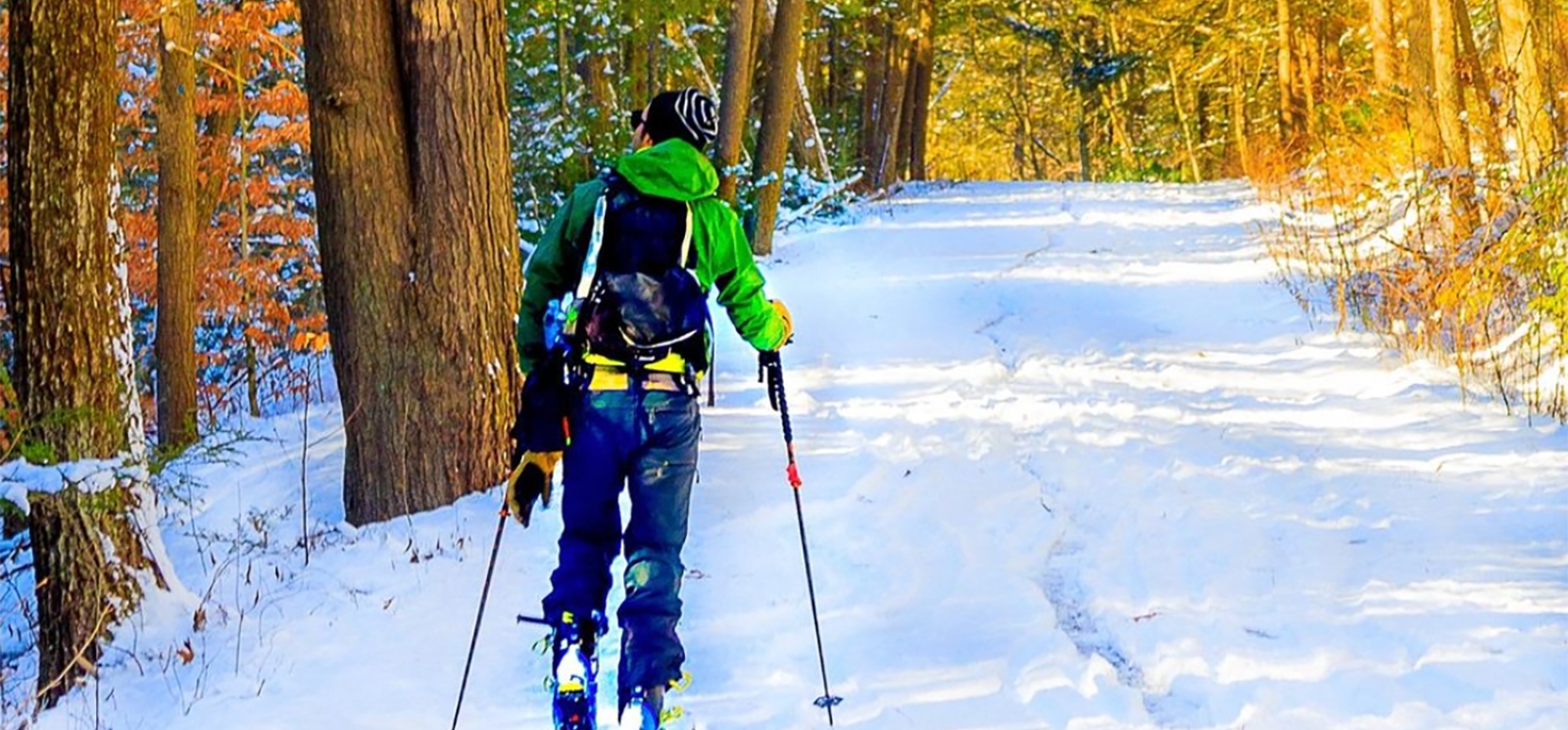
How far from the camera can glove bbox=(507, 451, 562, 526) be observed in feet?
15.1

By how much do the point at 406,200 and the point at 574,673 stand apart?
331 centimetres

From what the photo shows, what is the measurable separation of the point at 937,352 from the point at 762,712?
6.13 meters

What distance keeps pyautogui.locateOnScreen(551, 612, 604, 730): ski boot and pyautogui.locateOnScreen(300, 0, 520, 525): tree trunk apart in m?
2.64

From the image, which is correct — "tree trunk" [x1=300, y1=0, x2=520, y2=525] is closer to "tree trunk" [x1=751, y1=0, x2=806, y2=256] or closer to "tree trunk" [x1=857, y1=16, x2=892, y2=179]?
"tree trunk" [x1=751, y1=0, x2=806, y2=256]

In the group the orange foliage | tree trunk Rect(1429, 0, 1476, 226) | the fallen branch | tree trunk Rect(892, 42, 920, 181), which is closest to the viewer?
tree trunk Rect(1429, 0, 1476, 226)

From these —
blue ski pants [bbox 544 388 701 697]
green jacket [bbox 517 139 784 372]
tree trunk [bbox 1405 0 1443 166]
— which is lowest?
blue ski pants [bbox 544 388 701 697]

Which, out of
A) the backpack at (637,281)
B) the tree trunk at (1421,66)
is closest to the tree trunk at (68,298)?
the backpack at (637,281)

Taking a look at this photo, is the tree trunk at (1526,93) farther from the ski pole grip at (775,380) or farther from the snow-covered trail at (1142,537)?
the ski pole grip at (775,380)

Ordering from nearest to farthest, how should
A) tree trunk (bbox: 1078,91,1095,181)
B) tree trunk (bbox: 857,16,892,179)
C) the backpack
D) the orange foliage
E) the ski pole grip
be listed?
the backpack, the ski pole grip, the orange foliage, tree trunk (bbox: 857,16,892,179), tree trunk (bbox: 1078,91,1095,181)

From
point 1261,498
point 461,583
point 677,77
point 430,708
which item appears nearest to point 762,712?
point 430,708

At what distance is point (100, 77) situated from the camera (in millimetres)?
5512

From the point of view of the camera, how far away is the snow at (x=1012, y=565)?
4.68 m

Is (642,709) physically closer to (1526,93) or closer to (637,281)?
(637,281)

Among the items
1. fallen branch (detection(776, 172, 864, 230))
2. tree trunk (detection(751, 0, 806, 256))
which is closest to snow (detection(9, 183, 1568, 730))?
tree trunk (detection(751, 0, 806, 256))
